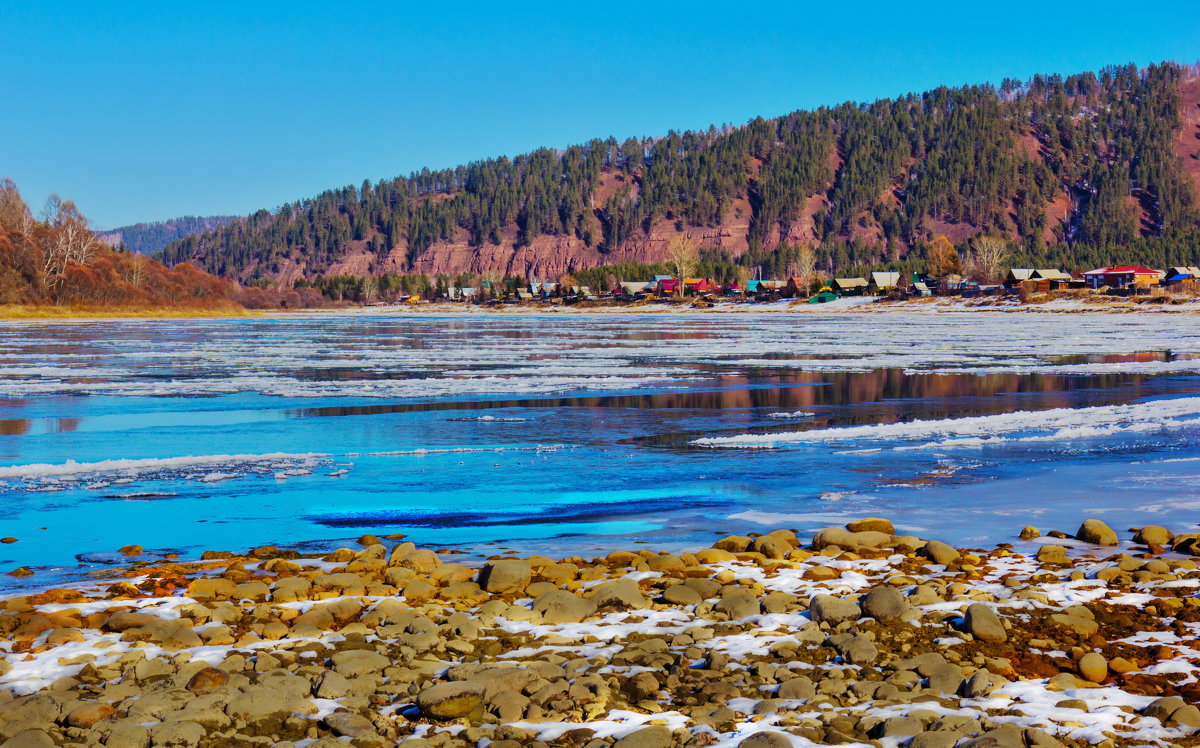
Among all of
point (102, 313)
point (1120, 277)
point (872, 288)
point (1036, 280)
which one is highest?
point (1120, 277)

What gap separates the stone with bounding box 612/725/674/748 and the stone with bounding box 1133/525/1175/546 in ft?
18.6

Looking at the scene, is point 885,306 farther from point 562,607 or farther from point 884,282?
point 562,607

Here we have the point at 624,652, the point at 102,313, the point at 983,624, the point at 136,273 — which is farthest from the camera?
the point at 136,273

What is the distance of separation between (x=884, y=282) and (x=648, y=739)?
13692 centimetres

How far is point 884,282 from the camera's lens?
136 metres

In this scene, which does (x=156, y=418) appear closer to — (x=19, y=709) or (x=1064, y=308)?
(x=19, y=709)

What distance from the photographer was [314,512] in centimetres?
1088

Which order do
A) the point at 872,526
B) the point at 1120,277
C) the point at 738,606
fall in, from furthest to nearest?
1. the point at 1120,277
2. the point at 872,526
3. the point at 738,606

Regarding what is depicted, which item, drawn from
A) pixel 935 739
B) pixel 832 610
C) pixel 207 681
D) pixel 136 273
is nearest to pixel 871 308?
pixel 136 273

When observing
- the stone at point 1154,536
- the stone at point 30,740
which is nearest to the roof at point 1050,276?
the stone at point 1154,536

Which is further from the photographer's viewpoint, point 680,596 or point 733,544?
point 733,544

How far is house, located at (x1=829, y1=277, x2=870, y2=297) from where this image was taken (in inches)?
5536

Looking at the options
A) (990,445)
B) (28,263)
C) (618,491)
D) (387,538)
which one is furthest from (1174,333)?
(28,263)

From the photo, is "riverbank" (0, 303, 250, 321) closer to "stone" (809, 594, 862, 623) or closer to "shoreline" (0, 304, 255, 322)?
"shoreline" (0, 304, 255, 322)
